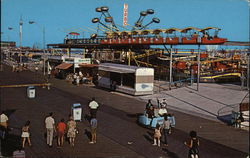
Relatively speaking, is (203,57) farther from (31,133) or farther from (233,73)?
(31,133)

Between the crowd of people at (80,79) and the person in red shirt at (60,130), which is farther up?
the crowd of people at (80,79)

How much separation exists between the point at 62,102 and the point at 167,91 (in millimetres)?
10809

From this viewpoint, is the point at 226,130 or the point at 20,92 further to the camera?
the point at 20,92

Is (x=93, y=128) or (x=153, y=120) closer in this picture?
(x=93, y=128)

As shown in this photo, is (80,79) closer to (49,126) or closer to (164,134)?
(49,126)

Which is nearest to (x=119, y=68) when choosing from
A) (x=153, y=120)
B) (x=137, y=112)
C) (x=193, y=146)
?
(x=137, y=112)

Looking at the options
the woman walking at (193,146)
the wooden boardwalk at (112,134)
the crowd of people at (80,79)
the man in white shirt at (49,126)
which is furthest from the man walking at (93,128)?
the crowd of people at (80,79)

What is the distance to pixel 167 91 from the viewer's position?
27.2 metres

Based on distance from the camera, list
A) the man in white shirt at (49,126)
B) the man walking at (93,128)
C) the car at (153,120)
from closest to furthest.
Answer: the man in white shirt at (49,126) → the man walking at (93,128) → the car at (153,120)

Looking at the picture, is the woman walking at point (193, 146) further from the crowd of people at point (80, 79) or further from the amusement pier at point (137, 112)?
the crowd of people at point (80, 79)

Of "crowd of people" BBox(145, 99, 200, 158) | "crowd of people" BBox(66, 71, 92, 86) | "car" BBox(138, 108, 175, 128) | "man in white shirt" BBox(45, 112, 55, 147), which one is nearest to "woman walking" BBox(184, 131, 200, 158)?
"crowd of people" BBox(145, 99, 200, 158)

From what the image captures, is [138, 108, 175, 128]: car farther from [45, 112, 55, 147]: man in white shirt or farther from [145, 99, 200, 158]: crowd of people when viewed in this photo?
[45, 112, 55, 147]: man in white shirt

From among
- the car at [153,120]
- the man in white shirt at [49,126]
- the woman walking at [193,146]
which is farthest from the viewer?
the car at [153,120]

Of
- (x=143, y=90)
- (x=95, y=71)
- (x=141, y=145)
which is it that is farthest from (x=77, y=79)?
(x=141, y=145)
